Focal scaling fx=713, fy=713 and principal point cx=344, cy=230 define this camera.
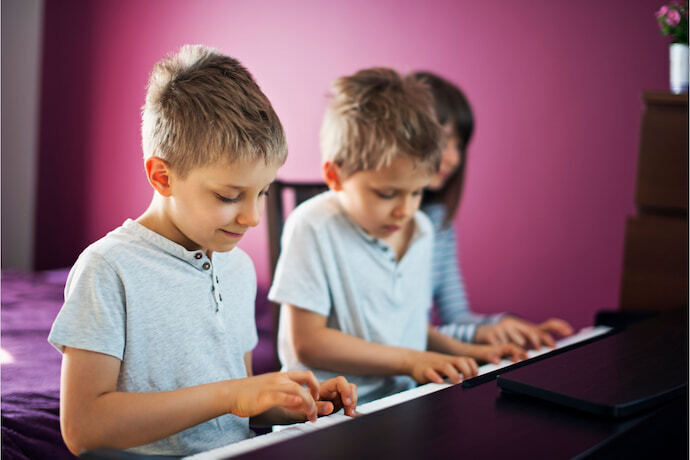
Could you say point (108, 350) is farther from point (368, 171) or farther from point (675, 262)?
point (675, 262)

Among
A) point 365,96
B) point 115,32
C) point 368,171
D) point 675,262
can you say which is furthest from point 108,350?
point 115,32

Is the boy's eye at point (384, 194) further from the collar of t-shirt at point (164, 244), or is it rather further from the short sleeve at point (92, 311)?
the short sleeve at point (92, 311)

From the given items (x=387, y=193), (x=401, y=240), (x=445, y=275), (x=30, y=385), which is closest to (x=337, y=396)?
(x=387, y=193)

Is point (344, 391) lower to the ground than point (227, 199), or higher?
lower

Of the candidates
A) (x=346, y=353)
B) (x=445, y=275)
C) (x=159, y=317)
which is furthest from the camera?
(x=445, y=275)

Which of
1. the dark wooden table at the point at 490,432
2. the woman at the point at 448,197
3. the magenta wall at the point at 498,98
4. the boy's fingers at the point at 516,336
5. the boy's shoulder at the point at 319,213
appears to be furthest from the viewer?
the magenta wall at the point at 498,98

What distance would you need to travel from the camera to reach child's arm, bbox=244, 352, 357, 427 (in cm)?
77

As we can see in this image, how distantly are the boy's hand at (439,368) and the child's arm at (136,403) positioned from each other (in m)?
0.27

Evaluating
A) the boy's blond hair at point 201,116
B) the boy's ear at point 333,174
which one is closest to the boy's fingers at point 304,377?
the boy's blond hair at point 201,116

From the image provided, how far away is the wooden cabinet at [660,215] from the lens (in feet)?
4.69

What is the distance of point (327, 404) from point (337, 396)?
8cm

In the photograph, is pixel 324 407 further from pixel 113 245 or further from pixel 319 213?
pixel 319 213

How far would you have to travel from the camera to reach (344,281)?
121 cm

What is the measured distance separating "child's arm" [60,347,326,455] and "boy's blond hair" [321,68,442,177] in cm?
49
